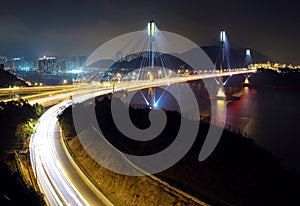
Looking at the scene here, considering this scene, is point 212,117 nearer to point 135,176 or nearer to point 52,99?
point 52,99

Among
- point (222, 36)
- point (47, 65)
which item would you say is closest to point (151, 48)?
point (222, 36)

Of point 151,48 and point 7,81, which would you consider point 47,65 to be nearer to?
point 7,81

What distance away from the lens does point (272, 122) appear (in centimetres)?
1057

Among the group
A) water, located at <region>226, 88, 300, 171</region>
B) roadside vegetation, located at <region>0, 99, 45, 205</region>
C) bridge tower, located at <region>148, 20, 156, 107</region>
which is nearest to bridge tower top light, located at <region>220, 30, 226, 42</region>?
water, located at <region>226, 88, 300, 171</region>

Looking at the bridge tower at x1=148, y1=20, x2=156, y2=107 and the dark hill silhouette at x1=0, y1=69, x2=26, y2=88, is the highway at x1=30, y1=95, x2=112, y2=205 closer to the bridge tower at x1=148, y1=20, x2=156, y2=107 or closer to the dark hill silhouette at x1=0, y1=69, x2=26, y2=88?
the bridge tower at x1=148, y1=20, x2=156, y2=107

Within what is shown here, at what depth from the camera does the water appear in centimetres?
750

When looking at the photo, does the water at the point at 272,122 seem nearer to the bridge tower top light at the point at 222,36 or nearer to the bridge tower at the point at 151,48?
the bridge tower at the point at 151,48

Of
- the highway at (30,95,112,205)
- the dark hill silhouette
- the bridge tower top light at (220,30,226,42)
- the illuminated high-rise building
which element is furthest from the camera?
the illuminated high-rise building

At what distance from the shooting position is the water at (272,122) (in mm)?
7499

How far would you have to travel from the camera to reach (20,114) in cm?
696

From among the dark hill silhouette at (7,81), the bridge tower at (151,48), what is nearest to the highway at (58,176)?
the bridge tower at (151,48)

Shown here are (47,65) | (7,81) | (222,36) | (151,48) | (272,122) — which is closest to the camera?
(272,122)

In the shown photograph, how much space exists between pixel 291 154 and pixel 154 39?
779 cm

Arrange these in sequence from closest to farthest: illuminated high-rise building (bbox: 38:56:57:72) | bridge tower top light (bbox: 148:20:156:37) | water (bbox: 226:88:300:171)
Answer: water (bbox: 226:88:300:171) → bridge tower top light (bbox: 148:20:156:37) → illuminated high-rise building (bbox: 38:56:57:72)
